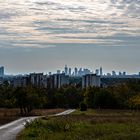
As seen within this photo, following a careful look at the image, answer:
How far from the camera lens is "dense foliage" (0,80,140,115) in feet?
327

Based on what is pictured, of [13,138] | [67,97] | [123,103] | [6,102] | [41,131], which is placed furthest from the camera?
[67,97]

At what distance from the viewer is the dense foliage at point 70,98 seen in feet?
327

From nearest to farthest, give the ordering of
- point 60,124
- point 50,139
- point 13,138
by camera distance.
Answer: point 50,139, point 13,138, point 60,124

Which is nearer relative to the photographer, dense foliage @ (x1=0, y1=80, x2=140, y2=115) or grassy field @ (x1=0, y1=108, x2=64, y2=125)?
grassy field @ (x1=0, y1=108, x2=64, y2=125)

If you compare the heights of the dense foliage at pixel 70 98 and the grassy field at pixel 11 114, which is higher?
the dense foliage at pixel 70 98

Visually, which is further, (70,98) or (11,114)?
(70,98)

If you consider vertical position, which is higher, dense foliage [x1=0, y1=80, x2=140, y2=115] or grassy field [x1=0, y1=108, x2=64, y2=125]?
dense foliage [x1=0, y1=80, x2=140, y2=115]

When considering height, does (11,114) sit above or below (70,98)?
below

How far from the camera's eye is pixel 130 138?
2959 centimetres

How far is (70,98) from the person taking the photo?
16425 cm

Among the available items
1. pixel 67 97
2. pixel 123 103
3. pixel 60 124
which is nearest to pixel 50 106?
pixel 67 97

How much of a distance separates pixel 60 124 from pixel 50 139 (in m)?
11.3

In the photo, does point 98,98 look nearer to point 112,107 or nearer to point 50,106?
point 112,107

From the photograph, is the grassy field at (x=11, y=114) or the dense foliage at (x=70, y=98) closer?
the grassy field at (x=11, y=114)
